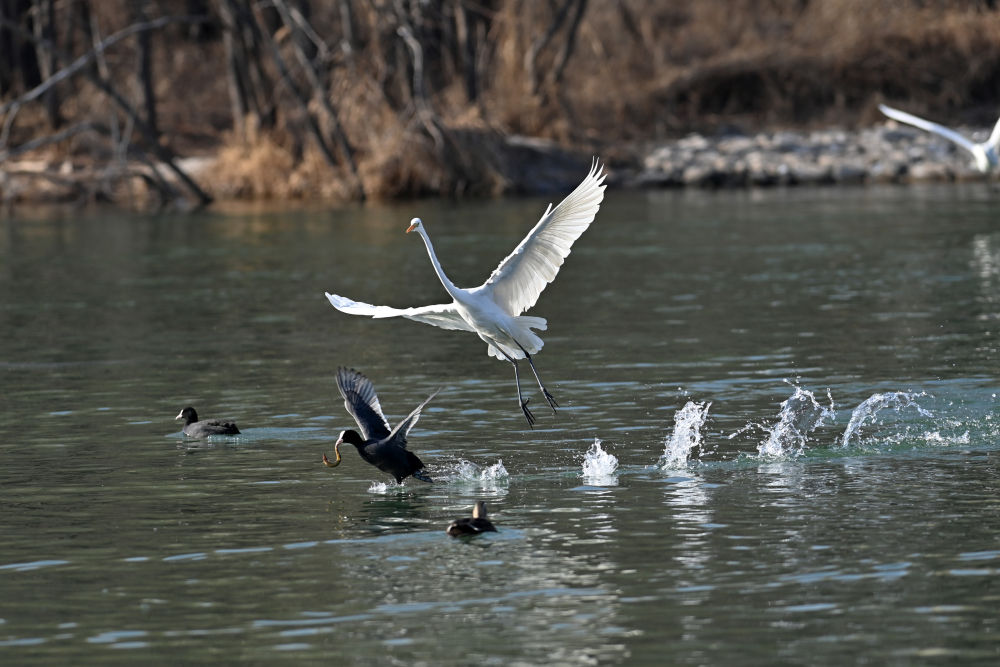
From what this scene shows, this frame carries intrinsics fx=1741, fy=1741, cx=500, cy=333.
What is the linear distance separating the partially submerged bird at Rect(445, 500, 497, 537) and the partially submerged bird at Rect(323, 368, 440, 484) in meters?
1.15

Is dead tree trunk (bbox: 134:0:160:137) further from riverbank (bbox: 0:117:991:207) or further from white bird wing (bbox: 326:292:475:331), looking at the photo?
white bird wing (bbox: 326:292:475:331)

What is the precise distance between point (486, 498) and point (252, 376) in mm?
6250

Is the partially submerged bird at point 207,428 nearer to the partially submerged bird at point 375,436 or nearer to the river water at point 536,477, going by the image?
the river water at point 536,477

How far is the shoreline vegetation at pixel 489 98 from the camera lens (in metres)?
41.3

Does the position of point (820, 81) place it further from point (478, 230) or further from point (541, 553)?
point (541, 553)

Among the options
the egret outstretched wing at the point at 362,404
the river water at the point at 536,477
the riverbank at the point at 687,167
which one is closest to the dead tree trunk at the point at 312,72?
the riverbank at the point at 687,167

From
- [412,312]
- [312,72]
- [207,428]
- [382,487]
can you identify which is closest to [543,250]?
[412,312]

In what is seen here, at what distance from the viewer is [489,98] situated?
44.6 metres

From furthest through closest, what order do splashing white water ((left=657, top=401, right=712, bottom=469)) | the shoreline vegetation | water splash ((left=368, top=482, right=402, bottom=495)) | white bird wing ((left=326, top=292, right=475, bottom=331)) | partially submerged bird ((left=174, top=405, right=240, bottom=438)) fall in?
the shoreline vegetation
partially submerged bird ((left=174, top=405, right=240, bottom=438))
white bird wing ((left=326, top=292, right=475, bottom=331))
splashing white water ((left=657, top=401, right=712, bottom=469))
water splash ((left=368, top=482, right=402, bottom=495))

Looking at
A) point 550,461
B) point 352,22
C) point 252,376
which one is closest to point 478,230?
point 352,22

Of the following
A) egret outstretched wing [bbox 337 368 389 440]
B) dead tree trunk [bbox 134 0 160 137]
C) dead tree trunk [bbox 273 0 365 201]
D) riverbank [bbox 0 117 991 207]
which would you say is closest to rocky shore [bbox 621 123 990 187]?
riverbank [bbox 0 117 991 207]

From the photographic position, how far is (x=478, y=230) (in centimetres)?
3172

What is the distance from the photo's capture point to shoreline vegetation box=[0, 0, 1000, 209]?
135ft

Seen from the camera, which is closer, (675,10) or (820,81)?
(820,81)
